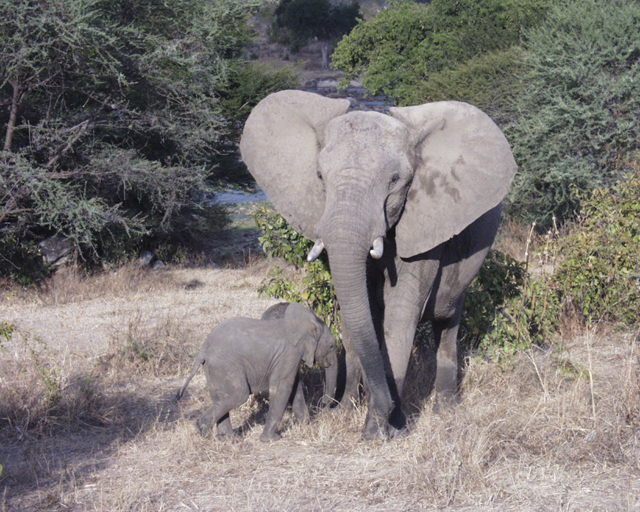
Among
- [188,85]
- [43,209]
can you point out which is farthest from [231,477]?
[188,85]

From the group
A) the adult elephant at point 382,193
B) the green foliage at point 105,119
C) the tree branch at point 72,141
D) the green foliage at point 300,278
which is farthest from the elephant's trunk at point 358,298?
the tree branch at point 72,141

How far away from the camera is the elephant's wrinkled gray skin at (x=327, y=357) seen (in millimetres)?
5066

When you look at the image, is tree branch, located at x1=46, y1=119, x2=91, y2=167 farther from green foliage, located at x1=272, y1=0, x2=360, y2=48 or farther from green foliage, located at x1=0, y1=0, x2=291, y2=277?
green foliage, located at x1=272, y1=0, x2=360, y2=48

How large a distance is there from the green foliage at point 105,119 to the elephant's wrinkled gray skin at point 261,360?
249 inches

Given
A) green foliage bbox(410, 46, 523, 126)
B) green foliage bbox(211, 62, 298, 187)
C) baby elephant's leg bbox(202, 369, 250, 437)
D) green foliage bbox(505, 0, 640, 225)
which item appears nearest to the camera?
baby elephant's leg bbox(202, 369, 250, 437)

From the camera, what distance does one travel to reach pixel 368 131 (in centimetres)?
429

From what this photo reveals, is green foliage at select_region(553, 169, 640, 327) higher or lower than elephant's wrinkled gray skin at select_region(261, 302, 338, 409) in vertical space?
lower

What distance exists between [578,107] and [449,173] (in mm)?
10062

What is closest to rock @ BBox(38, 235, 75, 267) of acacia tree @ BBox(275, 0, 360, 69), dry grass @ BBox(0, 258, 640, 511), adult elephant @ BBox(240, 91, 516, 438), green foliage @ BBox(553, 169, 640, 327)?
dry grass @ BBox(0, 258, 640, 511)

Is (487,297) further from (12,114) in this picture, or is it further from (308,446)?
(12,114)

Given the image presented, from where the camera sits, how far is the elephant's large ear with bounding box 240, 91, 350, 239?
4641mm

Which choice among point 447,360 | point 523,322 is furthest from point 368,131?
point 523,322

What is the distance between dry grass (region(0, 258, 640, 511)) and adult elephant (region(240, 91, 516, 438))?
480 millimetres

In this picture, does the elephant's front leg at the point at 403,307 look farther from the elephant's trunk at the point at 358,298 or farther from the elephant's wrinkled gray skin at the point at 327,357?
the elephant's wrinkled gray skin at the point at 327,357
